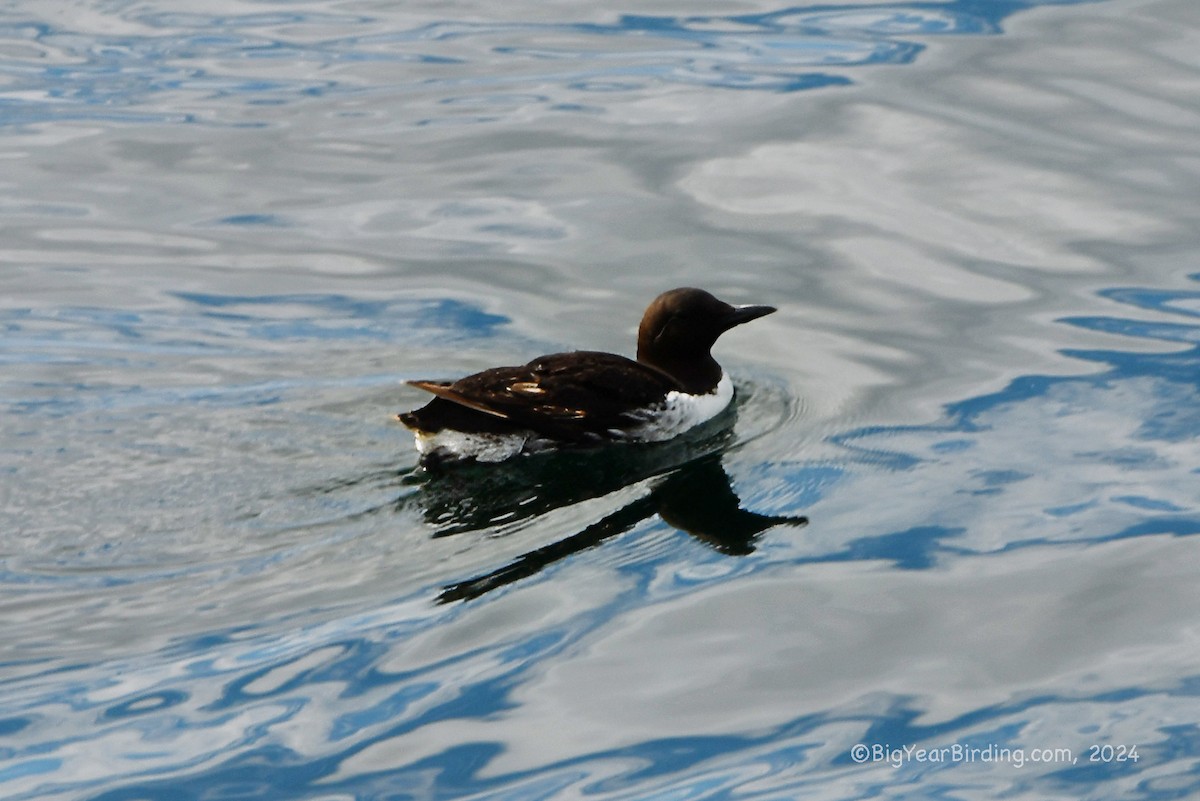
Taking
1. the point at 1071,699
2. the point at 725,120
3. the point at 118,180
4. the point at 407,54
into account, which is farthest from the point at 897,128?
the point at 1071,699

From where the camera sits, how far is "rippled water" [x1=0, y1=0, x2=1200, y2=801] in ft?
20.0

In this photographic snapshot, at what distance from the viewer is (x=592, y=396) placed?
8570 mm

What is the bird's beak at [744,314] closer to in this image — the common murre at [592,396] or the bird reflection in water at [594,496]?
the common murre at [592,396]

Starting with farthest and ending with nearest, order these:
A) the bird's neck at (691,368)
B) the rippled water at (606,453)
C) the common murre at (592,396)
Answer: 1. the bird's neck at (691,368)
2. the common murre at (592,396)
3. the rippled water at (606,453)

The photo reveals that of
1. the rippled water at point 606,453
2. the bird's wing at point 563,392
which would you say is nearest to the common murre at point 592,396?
the bird's wing at point 563,392

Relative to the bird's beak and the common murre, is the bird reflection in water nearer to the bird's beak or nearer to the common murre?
the common murre

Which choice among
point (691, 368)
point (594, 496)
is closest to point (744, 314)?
point (691, 368)

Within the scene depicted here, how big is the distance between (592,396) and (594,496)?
73 centimetres

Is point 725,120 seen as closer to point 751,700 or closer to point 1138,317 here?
point 1138,317

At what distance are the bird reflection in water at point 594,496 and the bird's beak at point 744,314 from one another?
1.90 ft

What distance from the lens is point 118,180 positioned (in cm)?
1267

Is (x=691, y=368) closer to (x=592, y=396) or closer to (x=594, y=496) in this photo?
(x=592, y=396)

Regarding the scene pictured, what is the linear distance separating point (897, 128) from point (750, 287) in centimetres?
276

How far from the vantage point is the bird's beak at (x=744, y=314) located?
29.8 ft
